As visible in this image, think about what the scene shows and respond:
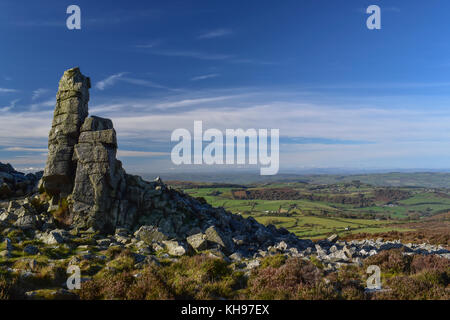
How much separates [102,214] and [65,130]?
11.4 meters

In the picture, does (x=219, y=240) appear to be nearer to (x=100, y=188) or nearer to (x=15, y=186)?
(x=100, y=188)

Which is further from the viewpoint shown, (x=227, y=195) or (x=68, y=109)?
(x=227, y=195)

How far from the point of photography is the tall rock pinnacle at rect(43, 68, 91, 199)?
27.5m

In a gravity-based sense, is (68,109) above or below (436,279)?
above

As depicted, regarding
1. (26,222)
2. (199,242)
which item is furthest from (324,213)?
(26,222)

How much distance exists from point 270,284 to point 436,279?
7.86 metres

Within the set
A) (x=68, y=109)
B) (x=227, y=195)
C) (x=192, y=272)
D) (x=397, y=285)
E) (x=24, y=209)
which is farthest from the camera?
(x=227, y=195)

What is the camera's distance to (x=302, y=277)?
1133 cm

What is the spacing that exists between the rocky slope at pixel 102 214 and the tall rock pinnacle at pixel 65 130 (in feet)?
0.33

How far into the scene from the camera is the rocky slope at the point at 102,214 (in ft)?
63.2
